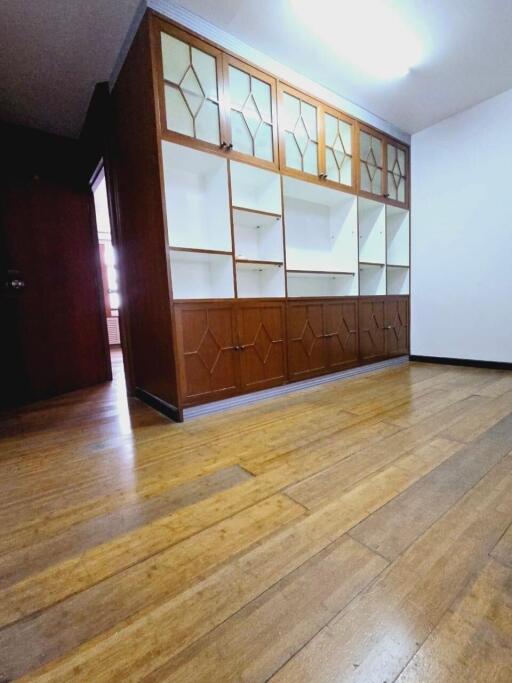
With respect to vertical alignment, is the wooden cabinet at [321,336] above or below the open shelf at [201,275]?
below

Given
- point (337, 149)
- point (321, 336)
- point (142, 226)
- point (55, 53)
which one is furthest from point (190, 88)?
point (321, 336)

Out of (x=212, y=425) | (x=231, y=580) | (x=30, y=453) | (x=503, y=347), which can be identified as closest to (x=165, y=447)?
(x=212, y=425)

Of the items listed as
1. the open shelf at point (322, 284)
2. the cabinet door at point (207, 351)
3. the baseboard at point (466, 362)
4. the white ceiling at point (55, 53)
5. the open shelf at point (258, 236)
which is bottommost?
the baseboard at point (466, 362)

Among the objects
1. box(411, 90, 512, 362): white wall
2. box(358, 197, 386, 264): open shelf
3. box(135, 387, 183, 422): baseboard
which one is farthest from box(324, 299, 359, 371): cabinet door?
box(135, 387, 183, 422): baseboard

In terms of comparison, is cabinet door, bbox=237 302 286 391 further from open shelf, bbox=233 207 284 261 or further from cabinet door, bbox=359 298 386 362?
cabinet door, bbox=359 298 386 362

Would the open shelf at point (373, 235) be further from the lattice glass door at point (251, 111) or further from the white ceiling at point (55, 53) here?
the white ceiling at point (55, 53)

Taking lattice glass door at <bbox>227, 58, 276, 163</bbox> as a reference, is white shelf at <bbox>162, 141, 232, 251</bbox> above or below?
below

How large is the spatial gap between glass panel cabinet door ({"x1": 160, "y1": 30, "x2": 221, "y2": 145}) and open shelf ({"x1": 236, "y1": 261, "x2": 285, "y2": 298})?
0.97m

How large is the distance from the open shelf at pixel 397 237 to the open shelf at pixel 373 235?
0.34 meters

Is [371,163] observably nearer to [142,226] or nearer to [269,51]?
[269,51]

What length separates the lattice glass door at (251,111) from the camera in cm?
226

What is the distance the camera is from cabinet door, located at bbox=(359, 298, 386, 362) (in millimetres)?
3309

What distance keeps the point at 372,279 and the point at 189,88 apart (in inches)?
102

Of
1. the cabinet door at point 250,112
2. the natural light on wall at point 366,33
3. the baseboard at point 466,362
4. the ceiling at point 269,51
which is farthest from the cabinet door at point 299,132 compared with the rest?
the baseboard at point 466,362
